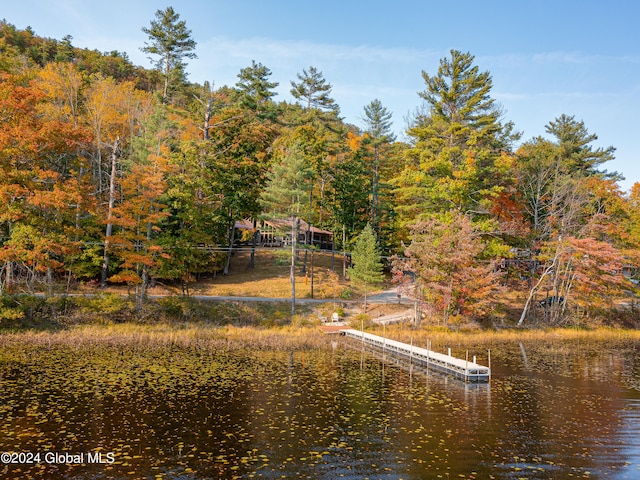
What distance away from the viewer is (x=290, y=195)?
133 feet

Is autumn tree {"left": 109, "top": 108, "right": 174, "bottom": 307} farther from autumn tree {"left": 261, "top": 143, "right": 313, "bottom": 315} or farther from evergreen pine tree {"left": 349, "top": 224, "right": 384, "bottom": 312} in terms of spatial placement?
evergreen pine tree {"left": 349, "top": 224, "right": 384, "bottom": 312}

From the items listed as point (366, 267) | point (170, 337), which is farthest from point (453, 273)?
point (170, 337)

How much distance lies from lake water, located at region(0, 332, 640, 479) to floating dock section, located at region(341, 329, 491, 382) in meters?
0.76

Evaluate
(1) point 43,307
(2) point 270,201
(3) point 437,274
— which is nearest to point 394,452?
(3) point 437,274

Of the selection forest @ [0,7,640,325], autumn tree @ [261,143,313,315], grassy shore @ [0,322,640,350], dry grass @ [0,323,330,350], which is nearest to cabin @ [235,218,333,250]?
forest @ [0,7,640,325]

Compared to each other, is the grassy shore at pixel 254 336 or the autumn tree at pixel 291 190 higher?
the autumn tree at pixel 291 190

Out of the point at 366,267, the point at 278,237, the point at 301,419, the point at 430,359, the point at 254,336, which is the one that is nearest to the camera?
the point at 301,419

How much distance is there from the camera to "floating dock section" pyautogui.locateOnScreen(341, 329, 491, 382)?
2234 cm

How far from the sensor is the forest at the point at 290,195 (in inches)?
1226

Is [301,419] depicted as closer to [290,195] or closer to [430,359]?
[430,359]

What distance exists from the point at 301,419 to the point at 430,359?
12.8 meters

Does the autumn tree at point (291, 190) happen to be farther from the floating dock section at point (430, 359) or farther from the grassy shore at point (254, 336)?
the floating dock section at point (430, 359)

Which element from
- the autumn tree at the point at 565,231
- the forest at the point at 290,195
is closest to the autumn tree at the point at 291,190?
the forest at the point at 290,195

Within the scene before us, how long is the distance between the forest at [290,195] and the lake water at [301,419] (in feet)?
38.9
